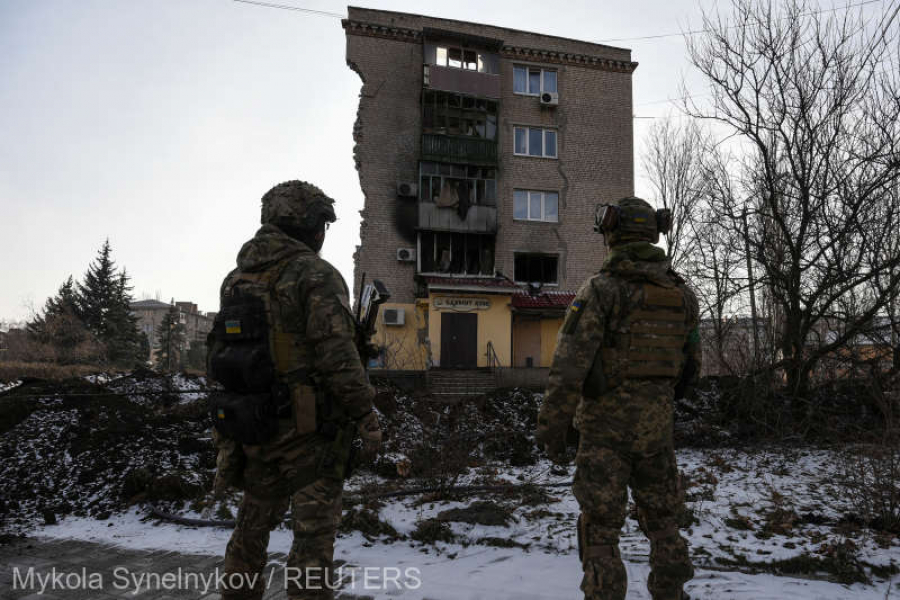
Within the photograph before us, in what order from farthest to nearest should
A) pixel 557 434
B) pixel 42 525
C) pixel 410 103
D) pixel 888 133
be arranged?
1. pixel 410 103
2. pixel 888 133
3. pixel 42 525
4. pixel 557 434

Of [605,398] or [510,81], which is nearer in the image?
[605,398]

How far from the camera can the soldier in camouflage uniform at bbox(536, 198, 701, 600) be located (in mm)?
2553

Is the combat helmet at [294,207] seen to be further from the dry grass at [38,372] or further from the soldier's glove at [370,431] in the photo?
the dry grass at [38,372]

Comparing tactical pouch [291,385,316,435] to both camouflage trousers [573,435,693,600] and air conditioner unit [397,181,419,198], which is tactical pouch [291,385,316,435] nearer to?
camouflage trousers [573,435,693,600]

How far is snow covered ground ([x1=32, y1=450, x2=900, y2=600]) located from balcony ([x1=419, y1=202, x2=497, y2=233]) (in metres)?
14.8

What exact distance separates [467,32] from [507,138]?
4.89m

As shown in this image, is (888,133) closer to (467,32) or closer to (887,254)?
(887,254)

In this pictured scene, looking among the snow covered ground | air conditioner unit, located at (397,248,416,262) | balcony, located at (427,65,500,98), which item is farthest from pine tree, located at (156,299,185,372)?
the snow covered ground

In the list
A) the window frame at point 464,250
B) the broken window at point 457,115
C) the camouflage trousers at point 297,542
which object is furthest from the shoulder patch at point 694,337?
the broken window at point 457,115

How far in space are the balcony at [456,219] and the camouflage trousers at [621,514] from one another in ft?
55.9

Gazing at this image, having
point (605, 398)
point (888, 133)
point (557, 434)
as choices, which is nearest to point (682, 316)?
point (605, 398)

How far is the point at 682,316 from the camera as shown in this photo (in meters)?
2.84

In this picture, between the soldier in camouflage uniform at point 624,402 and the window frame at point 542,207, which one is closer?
the soldier in camouflage uniform at point 624,402

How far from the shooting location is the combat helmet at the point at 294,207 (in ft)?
8.96
